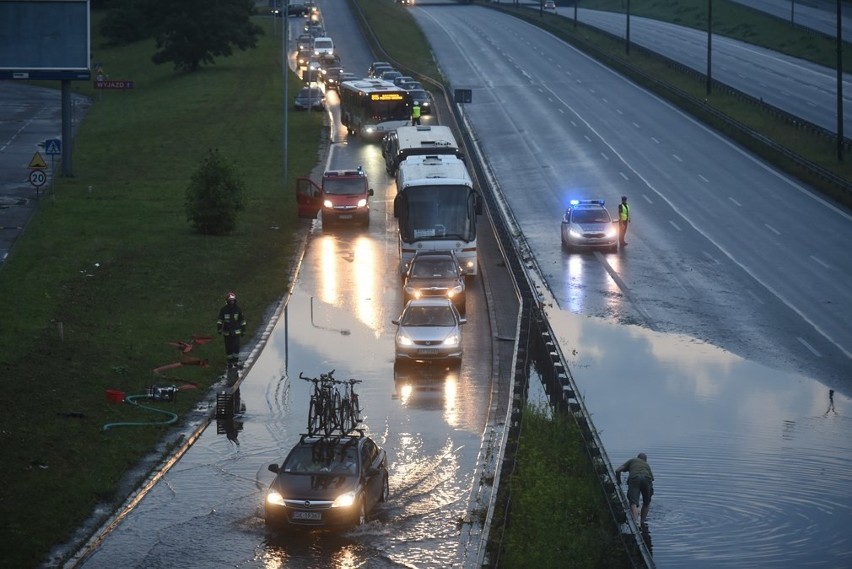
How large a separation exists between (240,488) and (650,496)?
681 cm

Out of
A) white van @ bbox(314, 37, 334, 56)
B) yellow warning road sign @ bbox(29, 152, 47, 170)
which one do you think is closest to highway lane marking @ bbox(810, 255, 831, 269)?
yellow warning road sign @ bbox(29, 152, 47, 170)

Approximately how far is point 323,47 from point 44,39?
47999mm

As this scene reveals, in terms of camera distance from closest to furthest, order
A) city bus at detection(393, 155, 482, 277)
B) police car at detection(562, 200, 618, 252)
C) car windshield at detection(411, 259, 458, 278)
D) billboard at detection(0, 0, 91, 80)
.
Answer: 1. car windshield at detection(411, 259, 458, 278)
2. city bus at detection(393, 155, 482, 277)
3. police car at detection(562, 200, 618, 252)
4. billboard at detection(0, 0, 91, 80)

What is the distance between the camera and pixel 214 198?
47.3 m

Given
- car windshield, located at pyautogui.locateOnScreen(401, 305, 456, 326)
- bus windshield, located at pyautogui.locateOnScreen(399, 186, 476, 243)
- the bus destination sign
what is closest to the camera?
car windshield, located at pyautogui.locateOnScreen(401, 305, 456, 326)

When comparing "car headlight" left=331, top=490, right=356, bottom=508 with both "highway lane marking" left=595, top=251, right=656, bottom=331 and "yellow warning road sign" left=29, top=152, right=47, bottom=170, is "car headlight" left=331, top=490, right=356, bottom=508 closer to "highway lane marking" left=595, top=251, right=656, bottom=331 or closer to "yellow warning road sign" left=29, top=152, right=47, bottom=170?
"highway lane marking" left=595, top=251, right=656, bottom=331

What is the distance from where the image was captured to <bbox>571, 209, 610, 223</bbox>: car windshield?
4638 centimetres

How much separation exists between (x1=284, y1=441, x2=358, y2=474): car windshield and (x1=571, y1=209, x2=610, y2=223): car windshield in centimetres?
2630

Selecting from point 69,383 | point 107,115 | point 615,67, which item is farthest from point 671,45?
point 69,383

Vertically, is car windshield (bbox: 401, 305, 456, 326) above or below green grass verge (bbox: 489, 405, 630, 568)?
above

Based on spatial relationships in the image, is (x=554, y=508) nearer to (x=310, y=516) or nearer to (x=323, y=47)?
(x=310, y=516)

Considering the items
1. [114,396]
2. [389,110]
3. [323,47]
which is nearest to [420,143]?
[389,110]

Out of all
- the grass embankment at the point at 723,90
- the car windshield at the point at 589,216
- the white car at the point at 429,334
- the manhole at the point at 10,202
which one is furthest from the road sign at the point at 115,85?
the white car at the point at 429,334

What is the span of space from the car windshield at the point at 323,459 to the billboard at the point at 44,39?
38.4 m
